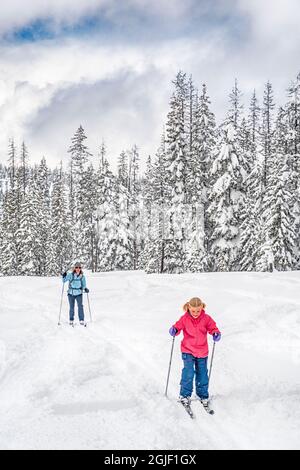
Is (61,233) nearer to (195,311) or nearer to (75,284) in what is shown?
(75,284)

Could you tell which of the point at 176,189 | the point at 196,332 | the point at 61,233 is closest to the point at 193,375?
the point at 196,332

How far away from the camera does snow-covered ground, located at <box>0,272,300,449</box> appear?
574 cm

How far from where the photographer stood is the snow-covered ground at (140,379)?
18.8 feet

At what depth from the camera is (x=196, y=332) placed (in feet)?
23.5

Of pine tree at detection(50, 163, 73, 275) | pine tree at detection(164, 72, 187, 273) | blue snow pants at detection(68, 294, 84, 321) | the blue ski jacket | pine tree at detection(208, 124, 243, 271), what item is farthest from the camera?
pine tree at detection(50, 163, 73, 275)

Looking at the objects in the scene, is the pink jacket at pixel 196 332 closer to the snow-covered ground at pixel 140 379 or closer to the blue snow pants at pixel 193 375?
the blue snow pants at pixel 193 375

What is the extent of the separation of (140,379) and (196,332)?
167 cm

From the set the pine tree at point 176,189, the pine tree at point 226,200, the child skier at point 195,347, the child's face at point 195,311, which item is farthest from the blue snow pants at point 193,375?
the pine tree at point 176,189

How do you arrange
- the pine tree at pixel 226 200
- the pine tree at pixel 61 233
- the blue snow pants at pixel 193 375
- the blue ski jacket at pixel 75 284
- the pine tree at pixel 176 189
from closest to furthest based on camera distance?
the blue snow pants at pixel 193 375, the blue ski jacket at pixel 75 284, the pine tree at pixel 226 200, the pine tree at pixel 176 189, the pine tree at pixel 61 233

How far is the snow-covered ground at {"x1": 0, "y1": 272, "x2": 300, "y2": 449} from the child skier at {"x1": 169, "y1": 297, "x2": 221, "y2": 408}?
0.32m

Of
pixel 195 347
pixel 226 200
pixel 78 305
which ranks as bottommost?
pixel 78 305

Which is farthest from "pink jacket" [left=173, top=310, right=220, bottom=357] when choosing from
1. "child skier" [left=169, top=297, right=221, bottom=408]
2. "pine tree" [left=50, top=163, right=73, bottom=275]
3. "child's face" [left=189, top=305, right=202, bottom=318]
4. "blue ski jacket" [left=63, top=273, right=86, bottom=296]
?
"pine tree" [left=50, top=163, right=73, bottom=275]

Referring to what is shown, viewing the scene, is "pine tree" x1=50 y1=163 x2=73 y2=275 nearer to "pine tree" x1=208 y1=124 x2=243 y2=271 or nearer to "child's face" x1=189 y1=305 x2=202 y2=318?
"pine tree" x1=208 y1=124 x2=243 y2=271

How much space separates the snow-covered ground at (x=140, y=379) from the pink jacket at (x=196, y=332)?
932mm
